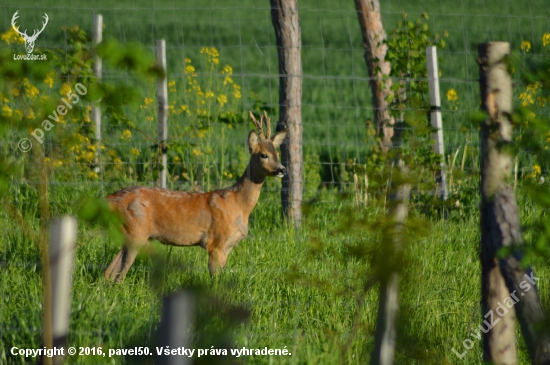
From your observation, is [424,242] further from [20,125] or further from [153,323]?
[20,125]

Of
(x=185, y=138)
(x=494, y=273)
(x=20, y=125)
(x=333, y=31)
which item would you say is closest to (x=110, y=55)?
(x=20, y=125)

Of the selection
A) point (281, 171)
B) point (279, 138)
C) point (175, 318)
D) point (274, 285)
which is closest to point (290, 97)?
point (279, 138)

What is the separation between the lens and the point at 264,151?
670 cm

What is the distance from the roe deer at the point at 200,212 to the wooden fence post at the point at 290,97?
45 cm

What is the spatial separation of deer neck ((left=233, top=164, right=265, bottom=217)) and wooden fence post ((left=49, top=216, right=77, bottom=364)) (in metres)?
4.05

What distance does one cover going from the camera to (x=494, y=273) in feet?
9.85

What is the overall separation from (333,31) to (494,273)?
20.7 m

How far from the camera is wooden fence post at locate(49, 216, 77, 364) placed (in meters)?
2.50

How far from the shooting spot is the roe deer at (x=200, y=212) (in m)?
6.29

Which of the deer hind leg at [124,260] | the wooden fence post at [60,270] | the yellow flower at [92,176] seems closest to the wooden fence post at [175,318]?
the wooden fence post at [60,270]

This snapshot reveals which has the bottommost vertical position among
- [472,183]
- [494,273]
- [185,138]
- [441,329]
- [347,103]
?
[441,329]

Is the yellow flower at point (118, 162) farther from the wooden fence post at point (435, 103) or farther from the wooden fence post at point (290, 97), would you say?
the wooden fence post at point (435, 103)

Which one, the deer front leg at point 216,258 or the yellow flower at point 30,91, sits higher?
the yellow flower at point 30,91

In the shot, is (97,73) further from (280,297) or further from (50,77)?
(50,77)
